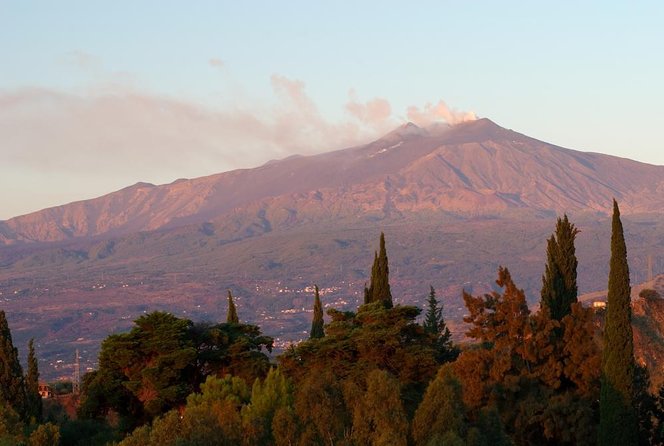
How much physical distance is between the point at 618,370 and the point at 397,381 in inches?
317

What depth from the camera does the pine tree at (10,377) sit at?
46.9 m

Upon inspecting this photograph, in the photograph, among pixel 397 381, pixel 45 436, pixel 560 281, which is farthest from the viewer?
pixel 560 281

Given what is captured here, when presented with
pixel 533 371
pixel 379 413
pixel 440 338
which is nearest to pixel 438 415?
pixel 379 413

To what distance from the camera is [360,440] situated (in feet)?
108

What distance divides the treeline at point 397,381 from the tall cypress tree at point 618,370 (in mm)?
41

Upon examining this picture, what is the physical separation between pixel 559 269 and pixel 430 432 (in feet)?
53.8

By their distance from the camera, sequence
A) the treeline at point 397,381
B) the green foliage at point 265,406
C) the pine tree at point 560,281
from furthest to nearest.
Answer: the pine tree at point 560,281 < the green foliage at point 265,406 < the treeline at point 397,381

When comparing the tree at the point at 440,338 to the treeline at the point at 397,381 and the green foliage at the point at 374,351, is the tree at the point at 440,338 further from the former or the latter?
the green foliage at the point at 374,351

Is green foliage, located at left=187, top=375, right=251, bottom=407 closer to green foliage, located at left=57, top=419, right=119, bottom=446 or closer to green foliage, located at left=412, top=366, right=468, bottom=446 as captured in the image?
green foliage, located at left=57, top=419, right=119, bottom=446

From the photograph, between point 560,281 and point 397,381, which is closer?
point 397,381

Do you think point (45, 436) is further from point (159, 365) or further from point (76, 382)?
point (76, 382)

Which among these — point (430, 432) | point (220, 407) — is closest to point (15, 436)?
point (220, 407)

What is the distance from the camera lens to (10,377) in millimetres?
47156

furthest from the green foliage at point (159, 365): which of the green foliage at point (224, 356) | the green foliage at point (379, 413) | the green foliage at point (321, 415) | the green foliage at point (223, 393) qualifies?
the green foliage at point (379, 413)
